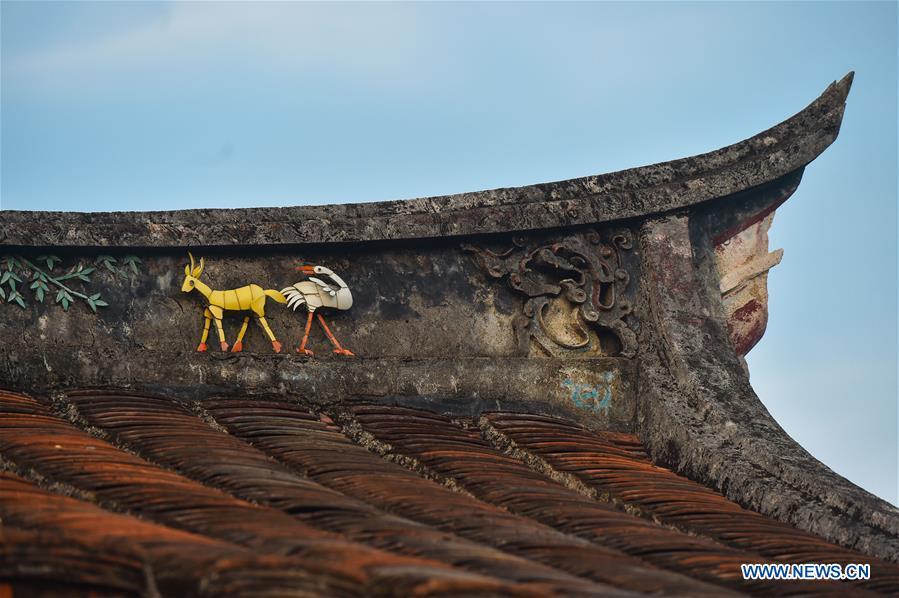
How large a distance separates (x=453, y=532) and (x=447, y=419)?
232cm

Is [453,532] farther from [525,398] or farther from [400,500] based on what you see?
[525,398]

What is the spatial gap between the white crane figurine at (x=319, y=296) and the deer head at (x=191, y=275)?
1.68 feet

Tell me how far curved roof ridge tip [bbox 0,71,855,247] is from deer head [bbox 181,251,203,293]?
129 mm

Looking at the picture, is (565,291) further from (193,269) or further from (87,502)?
(87,502)

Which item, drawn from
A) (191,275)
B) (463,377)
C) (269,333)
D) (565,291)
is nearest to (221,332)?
(269,333)

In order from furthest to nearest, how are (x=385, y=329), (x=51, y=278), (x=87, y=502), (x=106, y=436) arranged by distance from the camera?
(x=385, y=329)
(x=51, y=278)
(x=106, y=436)
(x=87, y=502)

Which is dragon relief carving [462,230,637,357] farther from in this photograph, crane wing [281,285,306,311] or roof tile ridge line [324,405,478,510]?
roof tile ridge line [324,405,478,510]

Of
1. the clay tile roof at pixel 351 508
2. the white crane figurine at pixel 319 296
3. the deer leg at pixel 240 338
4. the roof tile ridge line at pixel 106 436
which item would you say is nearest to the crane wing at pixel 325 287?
the white crane figurine at pixel 319 296

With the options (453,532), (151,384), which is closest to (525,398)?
(151,384)

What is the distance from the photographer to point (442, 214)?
27.3 ft

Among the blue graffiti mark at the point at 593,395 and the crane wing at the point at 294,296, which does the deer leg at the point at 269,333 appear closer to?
the crane wing at the point at 294,296

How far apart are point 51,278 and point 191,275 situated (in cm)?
81

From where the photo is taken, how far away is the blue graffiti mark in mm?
8039

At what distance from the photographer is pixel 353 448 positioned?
6832 millimetres
